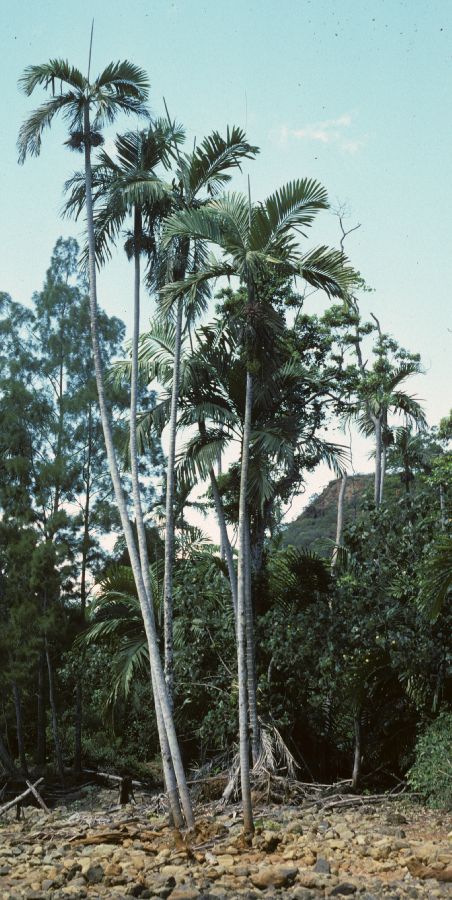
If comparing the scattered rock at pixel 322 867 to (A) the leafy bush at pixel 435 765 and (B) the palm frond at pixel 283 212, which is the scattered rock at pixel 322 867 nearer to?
(A) the leafy bush at pixel 435 765

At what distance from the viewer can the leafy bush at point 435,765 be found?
39.5 ft

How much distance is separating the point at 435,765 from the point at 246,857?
11.5 ft

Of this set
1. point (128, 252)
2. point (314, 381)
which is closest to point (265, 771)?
point (314, 381)

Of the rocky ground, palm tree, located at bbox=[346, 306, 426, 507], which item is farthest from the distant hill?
the rocky ground

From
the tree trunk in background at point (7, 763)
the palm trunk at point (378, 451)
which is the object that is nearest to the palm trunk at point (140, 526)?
the tree trunk in background at point (7, 763)

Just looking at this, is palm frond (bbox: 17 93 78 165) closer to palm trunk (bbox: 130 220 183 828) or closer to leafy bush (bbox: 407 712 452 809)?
palm trunk (bbox: 130 220 183 828)

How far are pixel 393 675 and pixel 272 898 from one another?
6456mm

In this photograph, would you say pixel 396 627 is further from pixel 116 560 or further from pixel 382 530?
pixel 116 560

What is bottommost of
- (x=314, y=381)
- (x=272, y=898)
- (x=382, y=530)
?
(x=272, y=898)

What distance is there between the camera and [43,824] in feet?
47.1

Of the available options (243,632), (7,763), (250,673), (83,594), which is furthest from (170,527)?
(83,594)

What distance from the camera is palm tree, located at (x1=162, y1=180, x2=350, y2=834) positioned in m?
11.7

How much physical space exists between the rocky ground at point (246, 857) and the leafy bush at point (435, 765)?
0.28m

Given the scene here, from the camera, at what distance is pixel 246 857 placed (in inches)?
390
